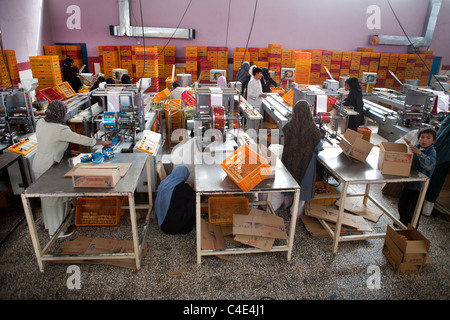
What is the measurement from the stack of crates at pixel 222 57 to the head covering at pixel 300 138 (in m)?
6.73

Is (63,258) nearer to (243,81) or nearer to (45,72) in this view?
(45,72)

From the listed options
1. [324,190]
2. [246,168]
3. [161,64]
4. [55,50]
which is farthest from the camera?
[161,64]

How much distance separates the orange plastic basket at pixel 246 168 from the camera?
278 centimetres

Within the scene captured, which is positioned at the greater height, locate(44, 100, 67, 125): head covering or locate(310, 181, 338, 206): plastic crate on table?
locate(44, 100, 67, 125): head covering

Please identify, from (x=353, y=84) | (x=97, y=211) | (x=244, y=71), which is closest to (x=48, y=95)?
(x=97, y=211)

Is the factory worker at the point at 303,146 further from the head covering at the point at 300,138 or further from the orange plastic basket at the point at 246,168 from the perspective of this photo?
the orange plastic basket at the point at 246,168

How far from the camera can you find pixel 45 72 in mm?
6297

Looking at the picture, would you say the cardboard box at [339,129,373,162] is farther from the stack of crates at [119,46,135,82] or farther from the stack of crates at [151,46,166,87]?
the stack of crates at [119,46,135,82]

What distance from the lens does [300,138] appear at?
3.52 m

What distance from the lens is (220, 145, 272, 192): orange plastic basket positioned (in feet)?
9.11

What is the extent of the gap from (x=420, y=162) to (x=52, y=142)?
382 cm

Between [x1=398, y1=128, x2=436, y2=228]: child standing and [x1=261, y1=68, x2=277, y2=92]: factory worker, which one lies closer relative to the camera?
[x1=398, y1=128, x2=436, y2=228]: child standing

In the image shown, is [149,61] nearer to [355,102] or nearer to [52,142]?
[355,102]

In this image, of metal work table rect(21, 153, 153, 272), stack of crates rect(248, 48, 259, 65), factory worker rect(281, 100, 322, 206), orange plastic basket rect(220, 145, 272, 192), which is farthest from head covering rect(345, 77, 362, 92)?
stack of crates rect(248, 48, 259, 65)
